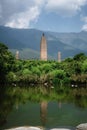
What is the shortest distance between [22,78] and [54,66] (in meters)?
12.1

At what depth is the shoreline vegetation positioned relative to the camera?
8806 centimetres

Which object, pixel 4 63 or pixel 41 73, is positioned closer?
pixel 4 63

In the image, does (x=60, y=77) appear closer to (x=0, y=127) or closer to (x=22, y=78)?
(x=22, y=78)

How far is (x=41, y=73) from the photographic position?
95.3m

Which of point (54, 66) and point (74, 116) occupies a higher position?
point (54, 66)

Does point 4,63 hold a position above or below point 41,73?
above

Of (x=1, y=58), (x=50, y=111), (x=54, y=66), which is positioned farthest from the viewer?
(x=54, y=66)

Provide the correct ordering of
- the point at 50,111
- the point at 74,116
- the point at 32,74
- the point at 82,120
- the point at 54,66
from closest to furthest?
the point at 82,120 < the point at 74,116 < the point at 50,111 < the point at 32,74 < the point at 54,66

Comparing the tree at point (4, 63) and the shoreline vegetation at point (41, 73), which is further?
the shoreline vegetation at point (41, 73)

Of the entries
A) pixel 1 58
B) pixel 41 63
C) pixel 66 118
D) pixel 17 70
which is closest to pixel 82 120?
pixel 66 118

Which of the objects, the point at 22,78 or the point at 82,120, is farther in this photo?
the point at 22,78

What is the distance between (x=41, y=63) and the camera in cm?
10600

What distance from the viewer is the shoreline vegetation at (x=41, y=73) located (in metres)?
88.1

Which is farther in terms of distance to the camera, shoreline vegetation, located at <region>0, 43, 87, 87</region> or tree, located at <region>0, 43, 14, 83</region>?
shoreline vegetation, located at <region>0, 43, 87, 87</region>
